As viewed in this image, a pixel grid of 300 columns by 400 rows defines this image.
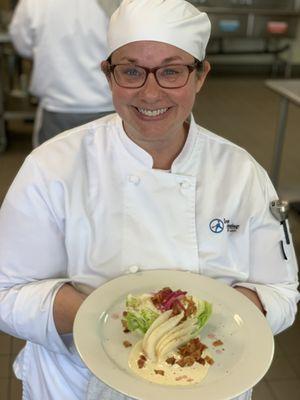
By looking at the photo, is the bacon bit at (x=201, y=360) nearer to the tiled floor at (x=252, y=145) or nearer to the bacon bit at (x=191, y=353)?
the bacon bit at (x=191, y=353)

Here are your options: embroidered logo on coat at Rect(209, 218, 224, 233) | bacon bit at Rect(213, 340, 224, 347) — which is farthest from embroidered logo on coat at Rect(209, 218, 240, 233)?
bacon bit at Rect(213, 340, 224, 347)

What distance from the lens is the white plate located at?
75 cm

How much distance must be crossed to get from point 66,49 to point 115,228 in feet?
4.45

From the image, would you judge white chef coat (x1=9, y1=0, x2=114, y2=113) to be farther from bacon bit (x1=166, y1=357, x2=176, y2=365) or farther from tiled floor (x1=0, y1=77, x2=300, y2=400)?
bacon bit (x1=166, y1=357, x2=176, y2=365)

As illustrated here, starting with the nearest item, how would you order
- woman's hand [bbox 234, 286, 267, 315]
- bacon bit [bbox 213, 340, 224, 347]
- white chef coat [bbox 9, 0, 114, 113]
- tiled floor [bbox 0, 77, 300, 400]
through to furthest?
bacon bit [bbox 213, 340, 224, 347] < woman's hand [bbox 234, 286, 267, 315] < tiled floor [bbox 0, 77, 300, 400] < white chef coat [bbox 9, 0, 114, 113]

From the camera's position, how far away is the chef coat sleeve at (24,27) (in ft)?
7.03

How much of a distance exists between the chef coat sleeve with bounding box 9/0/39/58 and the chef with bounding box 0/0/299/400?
4.27 feet

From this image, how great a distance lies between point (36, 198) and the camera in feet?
3.15

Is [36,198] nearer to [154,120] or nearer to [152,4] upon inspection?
[154,120]

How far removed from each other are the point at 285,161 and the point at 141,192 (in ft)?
9.33

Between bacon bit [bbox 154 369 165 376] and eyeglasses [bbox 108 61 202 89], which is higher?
eyeglasses [bbox 108 61 202 89]

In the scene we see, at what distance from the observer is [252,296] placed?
100cm

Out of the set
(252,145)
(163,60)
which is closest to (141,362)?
(163,60)

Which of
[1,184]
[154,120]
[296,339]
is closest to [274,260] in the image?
[154,120]
